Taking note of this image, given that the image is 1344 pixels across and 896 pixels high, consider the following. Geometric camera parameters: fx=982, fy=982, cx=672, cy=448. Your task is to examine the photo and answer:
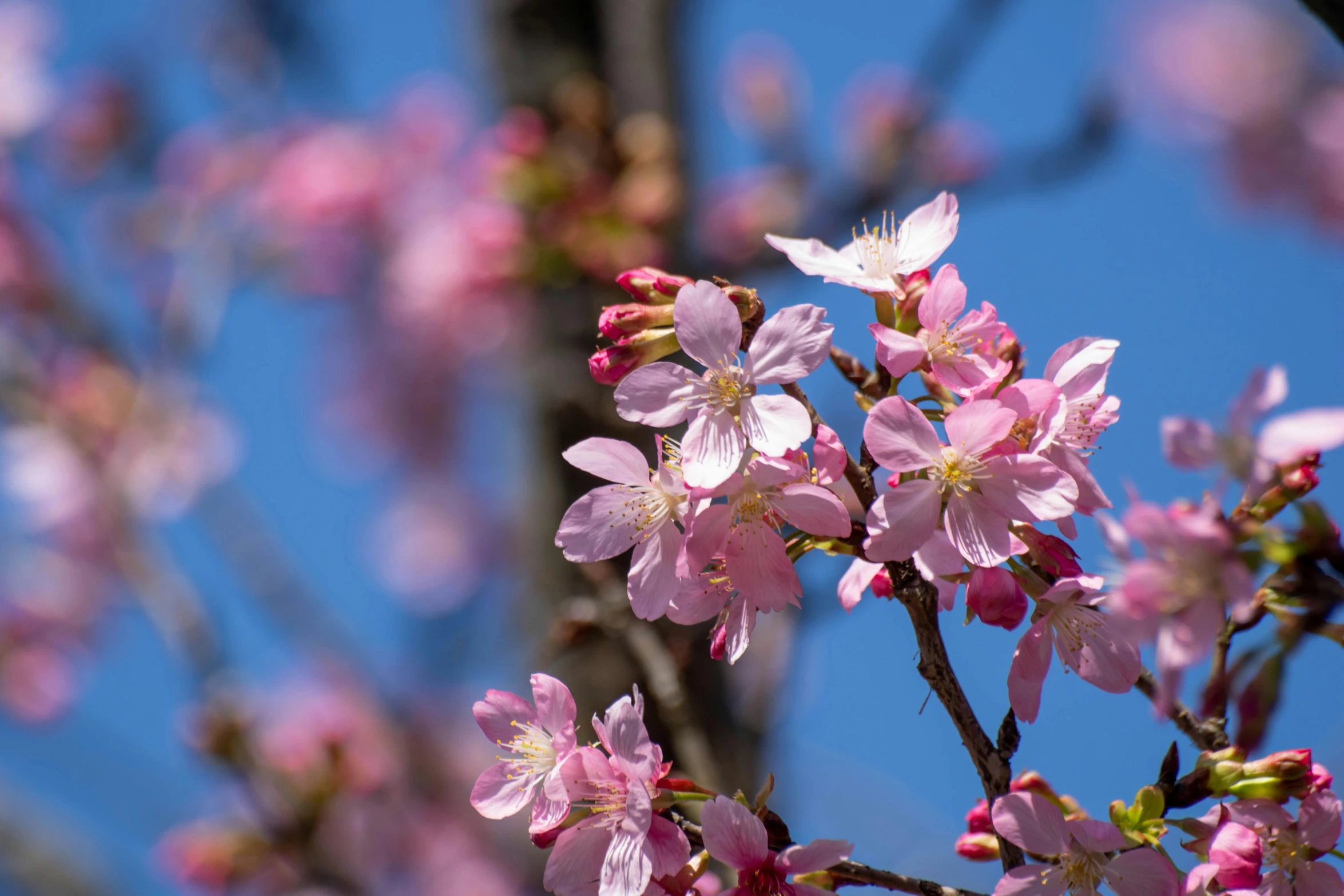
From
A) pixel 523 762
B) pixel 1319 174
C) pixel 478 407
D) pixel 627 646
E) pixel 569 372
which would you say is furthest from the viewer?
pixel 478 407

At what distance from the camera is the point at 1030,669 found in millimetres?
622

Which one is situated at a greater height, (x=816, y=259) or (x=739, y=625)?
(x=816, y=259)

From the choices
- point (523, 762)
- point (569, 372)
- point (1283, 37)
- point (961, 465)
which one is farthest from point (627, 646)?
point (1283, 37)

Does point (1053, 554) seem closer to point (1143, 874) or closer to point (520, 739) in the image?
point (1143, 874)

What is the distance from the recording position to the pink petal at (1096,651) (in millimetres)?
621

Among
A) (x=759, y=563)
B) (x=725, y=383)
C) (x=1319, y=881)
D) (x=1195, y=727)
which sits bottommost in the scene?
A: (x=1319, y=881)

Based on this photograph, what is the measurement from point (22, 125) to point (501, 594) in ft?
Answer: 7.81

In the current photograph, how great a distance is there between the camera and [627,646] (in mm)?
1224

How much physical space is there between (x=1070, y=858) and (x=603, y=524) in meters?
0.36

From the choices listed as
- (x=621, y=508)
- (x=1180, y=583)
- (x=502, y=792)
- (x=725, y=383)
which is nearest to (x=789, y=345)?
(x=725, y=383)

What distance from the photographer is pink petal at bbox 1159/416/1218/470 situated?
1.80 ft

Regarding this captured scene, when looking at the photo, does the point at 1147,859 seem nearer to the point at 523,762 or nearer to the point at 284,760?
the point at 523,762

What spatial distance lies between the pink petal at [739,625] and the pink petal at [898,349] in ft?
0.59

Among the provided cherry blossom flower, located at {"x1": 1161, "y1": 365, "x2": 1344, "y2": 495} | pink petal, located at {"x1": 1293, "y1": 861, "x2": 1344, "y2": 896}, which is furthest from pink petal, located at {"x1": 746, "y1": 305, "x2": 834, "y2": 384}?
pink petal, located at {"x1": 1293, "y1": 861, "x2": 1344, "y2": 896}
